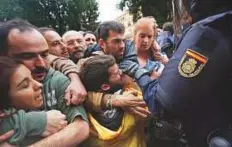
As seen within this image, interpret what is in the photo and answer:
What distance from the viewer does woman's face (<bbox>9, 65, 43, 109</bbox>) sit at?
6.64 ft

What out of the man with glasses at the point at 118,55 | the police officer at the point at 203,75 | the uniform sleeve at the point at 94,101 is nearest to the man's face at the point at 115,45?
the man with glasses at the point at 118,55

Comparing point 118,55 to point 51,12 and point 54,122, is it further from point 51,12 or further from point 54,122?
point 51,12

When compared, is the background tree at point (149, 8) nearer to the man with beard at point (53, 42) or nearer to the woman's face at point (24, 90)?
the man with beard at point (53, 42)

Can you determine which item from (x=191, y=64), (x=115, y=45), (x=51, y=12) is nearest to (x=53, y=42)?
(x=115, y=45)

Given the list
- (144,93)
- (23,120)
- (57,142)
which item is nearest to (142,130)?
(144,93)

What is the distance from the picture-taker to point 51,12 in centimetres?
2580

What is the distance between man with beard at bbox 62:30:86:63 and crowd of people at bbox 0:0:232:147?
2.36 ft

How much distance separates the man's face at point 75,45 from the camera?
3.66 m

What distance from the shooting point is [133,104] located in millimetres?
2428

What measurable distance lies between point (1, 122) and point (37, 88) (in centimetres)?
25

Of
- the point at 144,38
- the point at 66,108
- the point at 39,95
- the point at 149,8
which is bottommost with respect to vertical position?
the point at 149,8

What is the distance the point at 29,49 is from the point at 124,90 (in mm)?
681

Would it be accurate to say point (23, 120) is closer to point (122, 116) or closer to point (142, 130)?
point (122, 116)

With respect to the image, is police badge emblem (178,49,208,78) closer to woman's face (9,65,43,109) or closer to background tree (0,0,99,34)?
woman's face (9,65,43,109)
